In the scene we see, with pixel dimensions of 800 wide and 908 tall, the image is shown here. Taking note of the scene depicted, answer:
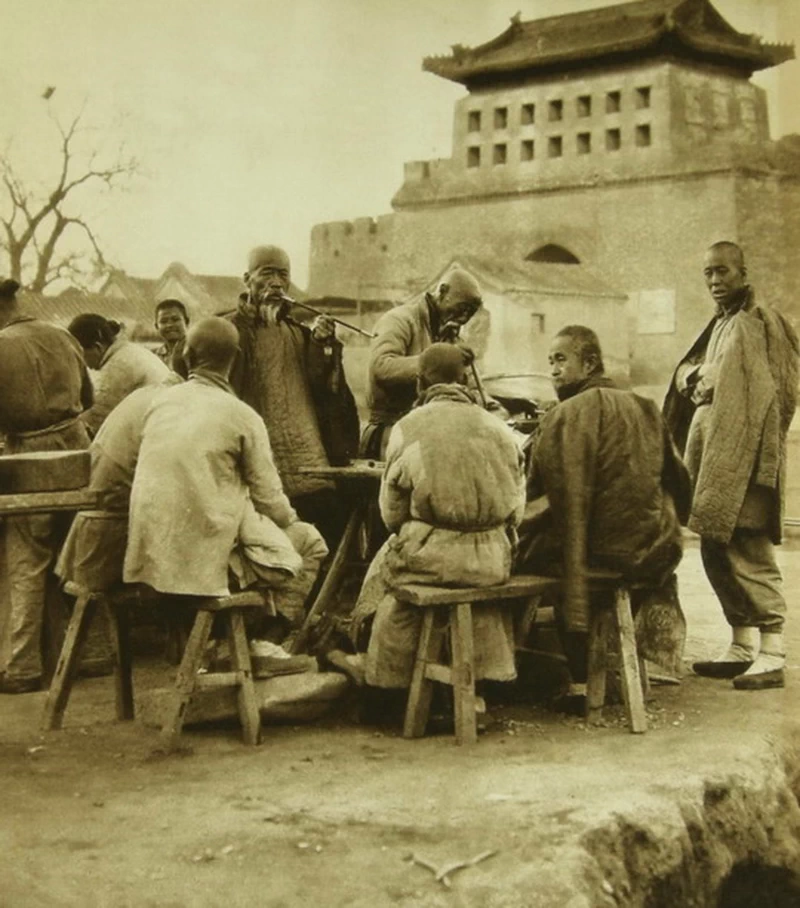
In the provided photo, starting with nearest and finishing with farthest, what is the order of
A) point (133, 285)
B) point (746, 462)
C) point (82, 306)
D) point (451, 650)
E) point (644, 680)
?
1. point (451, 650)
2. point (644, 680)
3. point (746, 462)
4. point (82, 306)
5. point (133, 285)

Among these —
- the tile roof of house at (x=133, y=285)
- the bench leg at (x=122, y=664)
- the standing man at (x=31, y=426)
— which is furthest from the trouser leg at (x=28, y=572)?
the tile roof of house at (x=133, y=285)

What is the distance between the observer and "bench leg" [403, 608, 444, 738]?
5.24 m

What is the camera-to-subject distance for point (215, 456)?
5.06 metres

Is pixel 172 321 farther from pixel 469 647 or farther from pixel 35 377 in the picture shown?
pixel 469 647

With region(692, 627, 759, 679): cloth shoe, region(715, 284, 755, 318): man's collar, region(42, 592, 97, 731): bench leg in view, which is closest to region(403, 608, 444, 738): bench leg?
region(42, 592, 97, 731): bench leg

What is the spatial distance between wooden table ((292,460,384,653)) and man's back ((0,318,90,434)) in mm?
1174

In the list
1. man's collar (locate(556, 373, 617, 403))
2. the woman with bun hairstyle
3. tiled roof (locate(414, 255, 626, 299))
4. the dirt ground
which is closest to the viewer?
the dirt ground

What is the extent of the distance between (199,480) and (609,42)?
1269 inches

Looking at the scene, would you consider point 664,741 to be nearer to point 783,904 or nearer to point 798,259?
point 783,904

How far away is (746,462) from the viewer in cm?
610

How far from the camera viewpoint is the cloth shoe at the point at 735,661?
6387mm

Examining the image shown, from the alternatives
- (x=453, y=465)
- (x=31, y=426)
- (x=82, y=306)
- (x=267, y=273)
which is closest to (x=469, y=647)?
(x=453, y=465)

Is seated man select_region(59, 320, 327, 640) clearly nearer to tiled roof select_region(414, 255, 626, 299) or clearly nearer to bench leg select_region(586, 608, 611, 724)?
bench leg select_region(586, 608, 611, 724)

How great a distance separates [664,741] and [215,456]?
1985mm
